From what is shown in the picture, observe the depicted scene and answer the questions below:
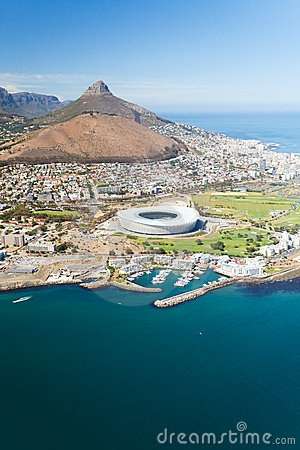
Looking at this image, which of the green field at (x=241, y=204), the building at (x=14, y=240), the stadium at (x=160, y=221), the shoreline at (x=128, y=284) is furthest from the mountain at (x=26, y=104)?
the shoreline at (x=128, y=284)

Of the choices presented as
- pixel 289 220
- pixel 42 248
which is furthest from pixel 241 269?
pixel 289 220

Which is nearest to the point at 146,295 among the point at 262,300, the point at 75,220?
the point at 262,300

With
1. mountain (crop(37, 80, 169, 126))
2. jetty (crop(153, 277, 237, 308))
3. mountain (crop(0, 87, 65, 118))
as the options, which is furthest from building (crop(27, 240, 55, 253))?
mountain (crop(0, 87, 65, 118))

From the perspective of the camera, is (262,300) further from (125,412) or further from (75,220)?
(75,220)

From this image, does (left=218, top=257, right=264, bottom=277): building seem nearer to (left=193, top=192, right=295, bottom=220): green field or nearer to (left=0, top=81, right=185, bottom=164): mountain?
(left=193, top=192, right=295, bottom=220): green field

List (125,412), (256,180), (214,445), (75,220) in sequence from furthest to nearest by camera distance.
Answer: (256,180)
(75,220)
(125,412)
(214,445)

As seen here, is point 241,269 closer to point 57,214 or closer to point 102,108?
point 57,214

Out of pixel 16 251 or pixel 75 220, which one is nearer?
pixel 16 251
